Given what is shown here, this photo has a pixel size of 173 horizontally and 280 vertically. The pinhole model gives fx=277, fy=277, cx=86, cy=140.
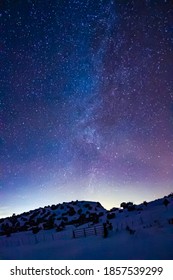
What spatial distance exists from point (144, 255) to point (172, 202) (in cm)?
1417

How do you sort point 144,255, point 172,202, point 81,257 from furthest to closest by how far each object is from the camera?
point 172,202 < point 81,257 < point 144,255

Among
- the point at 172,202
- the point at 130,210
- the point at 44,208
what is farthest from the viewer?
the point at 44,208

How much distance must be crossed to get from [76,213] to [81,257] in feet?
66.0

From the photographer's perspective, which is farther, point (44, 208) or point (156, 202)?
point (44, 208)
